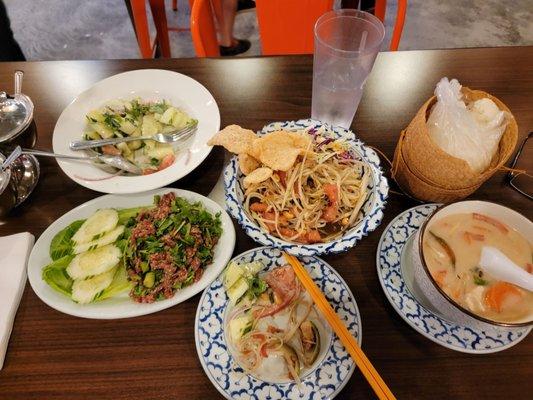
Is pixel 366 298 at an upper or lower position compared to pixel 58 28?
upper

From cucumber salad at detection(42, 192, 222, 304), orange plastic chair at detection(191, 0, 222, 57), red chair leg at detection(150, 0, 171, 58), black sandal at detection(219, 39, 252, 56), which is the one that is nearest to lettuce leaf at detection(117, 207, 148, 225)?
cucumber salad at detection(42, 192, 222, 304)

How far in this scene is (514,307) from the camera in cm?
90

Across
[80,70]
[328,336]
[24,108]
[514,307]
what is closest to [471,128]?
[514,307]

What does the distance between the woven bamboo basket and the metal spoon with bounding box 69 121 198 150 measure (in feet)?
2.48

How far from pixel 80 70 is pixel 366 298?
1.57 meters

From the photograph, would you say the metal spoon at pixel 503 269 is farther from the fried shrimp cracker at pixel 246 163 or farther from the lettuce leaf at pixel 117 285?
the lettuce leaf at pixel 117 285

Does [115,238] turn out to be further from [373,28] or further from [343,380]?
[373,28]

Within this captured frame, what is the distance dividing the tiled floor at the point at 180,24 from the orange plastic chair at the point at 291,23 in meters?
1.86

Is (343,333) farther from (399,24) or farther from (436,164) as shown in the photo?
(399,24)

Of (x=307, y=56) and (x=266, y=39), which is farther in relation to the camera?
(x=266, y=39)

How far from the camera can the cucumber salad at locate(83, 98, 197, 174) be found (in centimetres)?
138

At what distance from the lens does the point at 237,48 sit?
3.77m

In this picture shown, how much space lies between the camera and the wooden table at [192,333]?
3.13ft

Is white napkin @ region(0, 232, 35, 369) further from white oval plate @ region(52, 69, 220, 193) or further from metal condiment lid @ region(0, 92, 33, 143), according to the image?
metal condiment lid @ region(0, 92, 33, 143)
